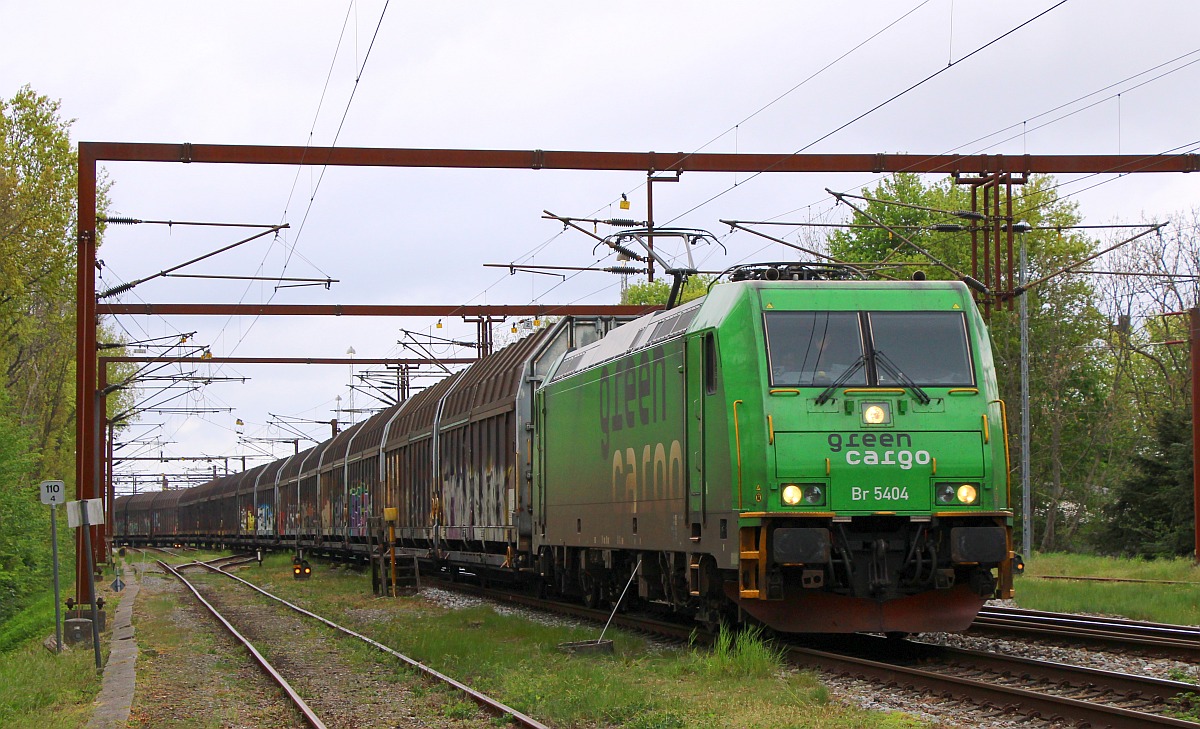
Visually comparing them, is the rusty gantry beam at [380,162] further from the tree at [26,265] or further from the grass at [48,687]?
the tree at [26,265]

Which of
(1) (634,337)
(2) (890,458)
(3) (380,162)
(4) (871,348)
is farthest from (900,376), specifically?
(3) (380,162)

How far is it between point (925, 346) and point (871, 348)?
21.5 inches

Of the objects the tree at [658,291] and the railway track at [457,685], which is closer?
the railway track at [457,685]

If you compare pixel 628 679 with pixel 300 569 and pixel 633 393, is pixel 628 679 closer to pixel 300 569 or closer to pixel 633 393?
pixel 633 393

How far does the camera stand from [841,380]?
40.8 ft

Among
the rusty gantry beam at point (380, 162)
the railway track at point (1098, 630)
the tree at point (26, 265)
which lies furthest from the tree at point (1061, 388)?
the railway track at point (1098, 630)

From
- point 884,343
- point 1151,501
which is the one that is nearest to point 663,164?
Answer: point 884,343

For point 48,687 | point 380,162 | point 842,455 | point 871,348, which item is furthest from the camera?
point 380,162

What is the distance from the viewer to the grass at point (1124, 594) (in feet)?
56.7

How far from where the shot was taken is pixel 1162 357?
4834 centimetres

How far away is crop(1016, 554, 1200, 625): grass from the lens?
17.3 m

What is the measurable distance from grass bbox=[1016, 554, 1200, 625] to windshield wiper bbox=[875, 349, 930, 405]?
6.13m

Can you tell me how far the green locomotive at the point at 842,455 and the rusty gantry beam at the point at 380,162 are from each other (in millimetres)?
7707

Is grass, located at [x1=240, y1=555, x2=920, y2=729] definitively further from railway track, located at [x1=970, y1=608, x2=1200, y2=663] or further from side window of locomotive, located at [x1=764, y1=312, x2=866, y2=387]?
railway track, located at [x1=970, y1=608, x2=1200, y2=663]
